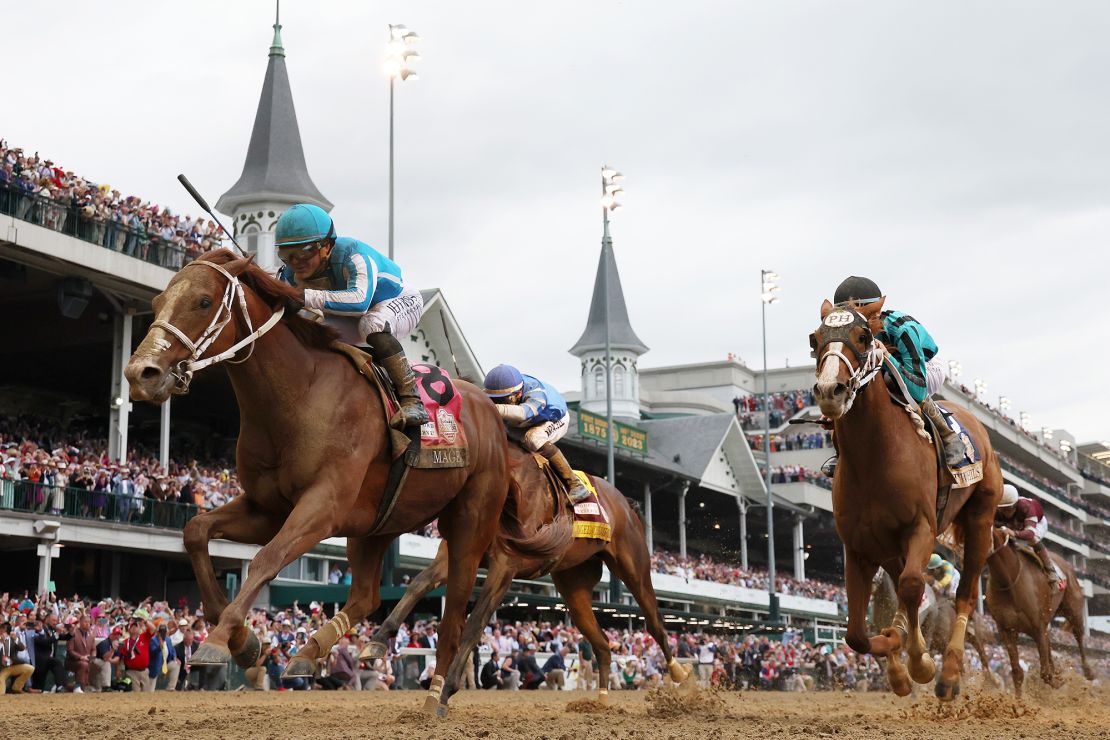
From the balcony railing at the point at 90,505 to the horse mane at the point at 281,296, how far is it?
52.4 feet

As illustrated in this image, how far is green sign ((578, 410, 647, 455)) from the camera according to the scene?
42188 millimetres

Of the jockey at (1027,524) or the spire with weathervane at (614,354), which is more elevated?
the spire with weathervane at (614,354)

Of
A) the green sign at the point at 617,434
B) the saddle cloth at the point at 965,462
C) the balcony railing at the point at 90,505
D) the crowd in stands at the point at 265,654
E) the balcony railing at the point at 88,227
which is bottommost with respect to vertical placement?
the crowd in stands at the point at 265,654

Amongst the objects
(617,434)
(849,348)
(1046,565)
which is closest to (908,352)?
(849,348)

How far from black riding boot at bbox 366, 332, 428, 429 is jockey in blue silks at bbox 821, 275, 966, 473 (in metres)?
3.21

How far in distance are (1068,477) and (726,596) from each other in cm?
6705

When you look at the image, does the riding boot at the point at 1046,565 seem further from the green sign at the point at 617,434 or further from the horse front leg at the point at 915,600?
the green sign at the point at 617,434

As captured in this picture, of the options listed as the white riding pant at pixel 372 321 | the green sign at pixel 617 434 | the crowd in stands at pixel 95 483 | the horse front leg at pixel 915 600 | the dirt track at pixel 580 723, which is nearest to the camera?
the dirt track at pixel 580 723

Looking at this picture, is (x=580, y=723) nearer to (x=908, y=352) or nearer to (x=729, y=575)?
(x=908, y=352)

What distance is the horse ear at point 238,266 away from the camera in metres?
7.34

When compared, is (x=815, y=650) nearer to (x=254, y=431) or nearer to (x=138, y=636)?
(x=138, y=636)

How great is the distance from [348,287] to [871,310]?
3.64 meters

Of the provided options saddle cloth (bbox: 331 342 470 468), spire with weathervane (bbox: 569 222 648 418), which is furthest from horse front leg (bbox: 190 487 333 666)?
spire with weathervane (bbox: 569 222 648 418)

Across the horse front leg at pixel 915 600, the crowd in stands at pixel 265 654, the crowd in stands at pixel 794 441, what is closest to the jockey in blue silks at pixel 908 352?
the horse front leg at pixel 915 600
